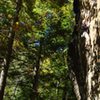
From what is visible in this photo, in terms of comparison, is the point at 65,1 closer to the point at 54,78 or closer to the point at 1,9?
the point at 54,78

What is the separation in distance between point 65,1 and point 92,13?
13699 mm

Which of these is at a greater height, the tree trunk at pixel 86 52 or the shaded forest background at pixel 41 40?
the shaded forest background at pixel 41 40

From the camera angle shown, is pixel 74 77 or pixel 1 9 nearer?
pixel 74 77

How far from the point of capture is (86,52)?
Answer: 10.8 ft

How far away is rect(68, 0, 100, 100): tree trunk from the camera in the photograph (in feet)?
10.2

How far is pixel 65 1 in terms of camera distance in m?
16.8

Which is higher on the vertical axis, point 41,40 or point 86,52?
point 41,40

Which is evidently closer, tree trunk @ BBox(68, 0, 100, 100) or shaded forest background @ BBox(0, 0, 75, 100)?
tree trunk @ BBox(68, 0, 100, 100)

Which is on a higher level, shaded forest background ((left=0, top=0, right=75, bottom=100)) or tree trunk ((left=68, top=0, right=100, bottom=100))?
shaded forest background ((left=0, top=0, right=75, bottom=100))

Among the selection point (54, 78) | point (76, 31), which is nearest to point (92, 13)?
point (76, 31)

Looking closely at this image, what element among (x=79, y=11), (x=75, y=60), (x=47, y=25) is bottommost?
(x=75, y=60)

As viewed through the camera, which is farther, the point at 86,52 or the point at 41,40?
the point at 41,40

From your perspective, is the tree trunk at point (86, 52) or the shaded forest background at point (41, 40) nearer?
the tree trunk at point (86, 52)

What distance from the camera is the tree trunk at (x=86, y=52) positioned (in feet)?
10.2
